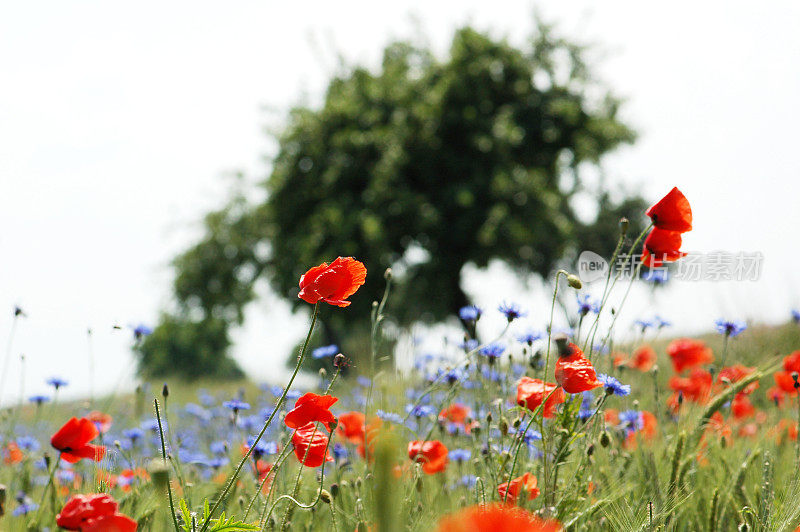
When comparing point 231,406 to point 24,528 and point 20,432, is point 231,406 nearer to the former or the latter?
point 24,528

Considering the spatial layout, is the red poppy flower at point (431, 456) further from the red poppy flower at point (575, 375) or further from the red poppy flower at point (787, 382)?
the red poppy flower at point (787, 382)

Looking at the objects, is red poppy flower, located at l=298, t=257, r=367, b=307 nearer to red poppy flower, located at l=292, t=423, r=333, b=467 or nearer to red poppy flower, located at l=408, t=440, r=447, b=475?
red poppy flower, located at l=292, t=423, r=333, b=467

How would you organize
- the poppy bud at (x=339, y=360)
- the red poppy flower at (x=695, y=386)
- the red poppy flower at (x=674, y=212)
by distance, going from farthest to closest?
1. the red poppy flower at (x=695, y=386)
2. the red poppy flower at (x=674, y=212)
3. the poppy bud at (x=339, y=360)

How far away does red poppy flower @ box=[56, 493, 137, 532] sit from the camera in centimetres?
99

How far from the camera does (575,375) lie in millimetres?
1445

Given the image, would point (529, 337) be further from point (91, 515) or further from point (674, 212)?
point (91, 515)

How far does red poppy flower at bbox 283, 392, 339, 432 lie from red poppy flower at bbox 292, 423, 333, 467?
3 cm

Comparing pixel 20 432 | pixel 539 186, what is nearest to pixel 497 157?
pixel 539 186

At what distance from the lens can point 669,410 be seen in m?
3.50

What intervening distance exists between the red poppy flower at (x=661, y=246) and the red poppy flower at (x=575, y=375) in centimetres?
45

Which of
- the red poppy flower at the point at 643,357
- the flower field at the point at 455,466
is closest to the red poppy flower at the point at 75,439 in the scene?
the flower field at the point at 455,466

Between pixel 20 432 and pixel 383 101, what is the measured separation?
39.6 feet

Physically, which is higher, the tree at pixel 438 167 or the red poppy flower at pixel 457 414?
the tree at pixel 438 167

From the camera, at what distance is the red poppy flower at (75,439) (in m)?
1.57
